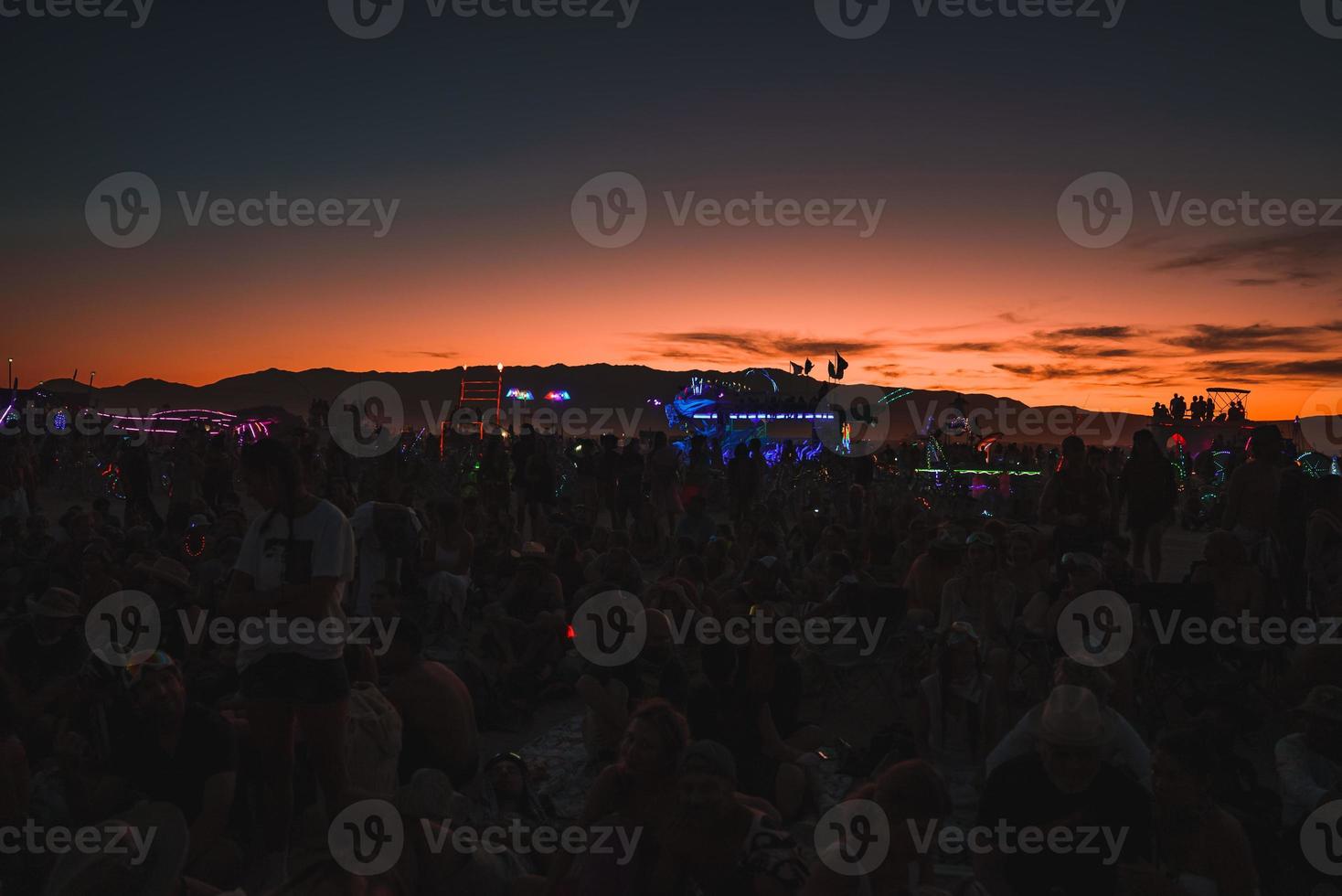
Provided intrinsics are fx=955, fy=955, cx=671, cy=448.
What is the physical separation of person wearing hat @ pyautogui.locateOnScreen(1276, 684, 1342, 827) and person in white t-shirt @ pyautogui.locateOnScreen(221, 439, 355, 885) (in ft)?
12.6

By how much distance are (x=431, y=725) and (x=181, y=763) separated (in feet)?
3.70

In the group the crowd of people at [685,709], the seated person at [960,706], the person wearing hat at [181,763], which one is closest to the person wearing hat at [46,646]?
the crowd of people at [685,709]

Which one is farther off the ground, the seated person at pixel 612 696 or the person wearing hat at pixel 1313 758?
the person wearing hat at pixel 1313 758

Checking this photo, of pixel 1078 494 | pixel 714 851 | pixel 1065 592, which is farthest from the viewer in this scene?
pixel 1078 494

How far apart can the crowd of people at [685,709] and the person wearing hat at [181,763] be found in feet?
0.04

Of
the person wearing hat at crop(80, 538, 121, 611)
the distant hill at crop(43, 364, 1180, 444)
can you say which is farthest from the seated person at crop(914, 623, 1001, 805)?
the distant hill at crop(43, 364, 1180, 444)

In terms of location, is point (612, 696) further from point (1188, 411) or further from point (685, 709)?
point (1188, 411)

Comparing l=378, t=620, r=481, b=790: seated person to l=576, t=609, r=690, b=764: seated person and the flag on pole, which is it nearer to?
l=576, t=609, r=690, b=764: seated person

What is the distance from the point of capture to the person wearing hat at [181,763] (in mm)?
3660

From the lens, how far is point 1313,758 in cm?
400

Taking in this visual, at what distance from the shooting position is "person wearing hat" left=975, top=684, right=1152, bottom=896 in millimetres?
3332

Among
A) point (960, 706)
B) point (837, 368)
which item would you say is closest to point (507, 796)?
point (960, 706)

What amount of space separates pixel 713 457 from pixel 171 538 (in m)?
21.0

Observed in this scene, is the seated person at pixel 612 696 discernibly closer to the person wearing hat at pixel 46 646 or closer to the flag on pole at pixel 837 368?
the person wearing hat at pixel 46 646
